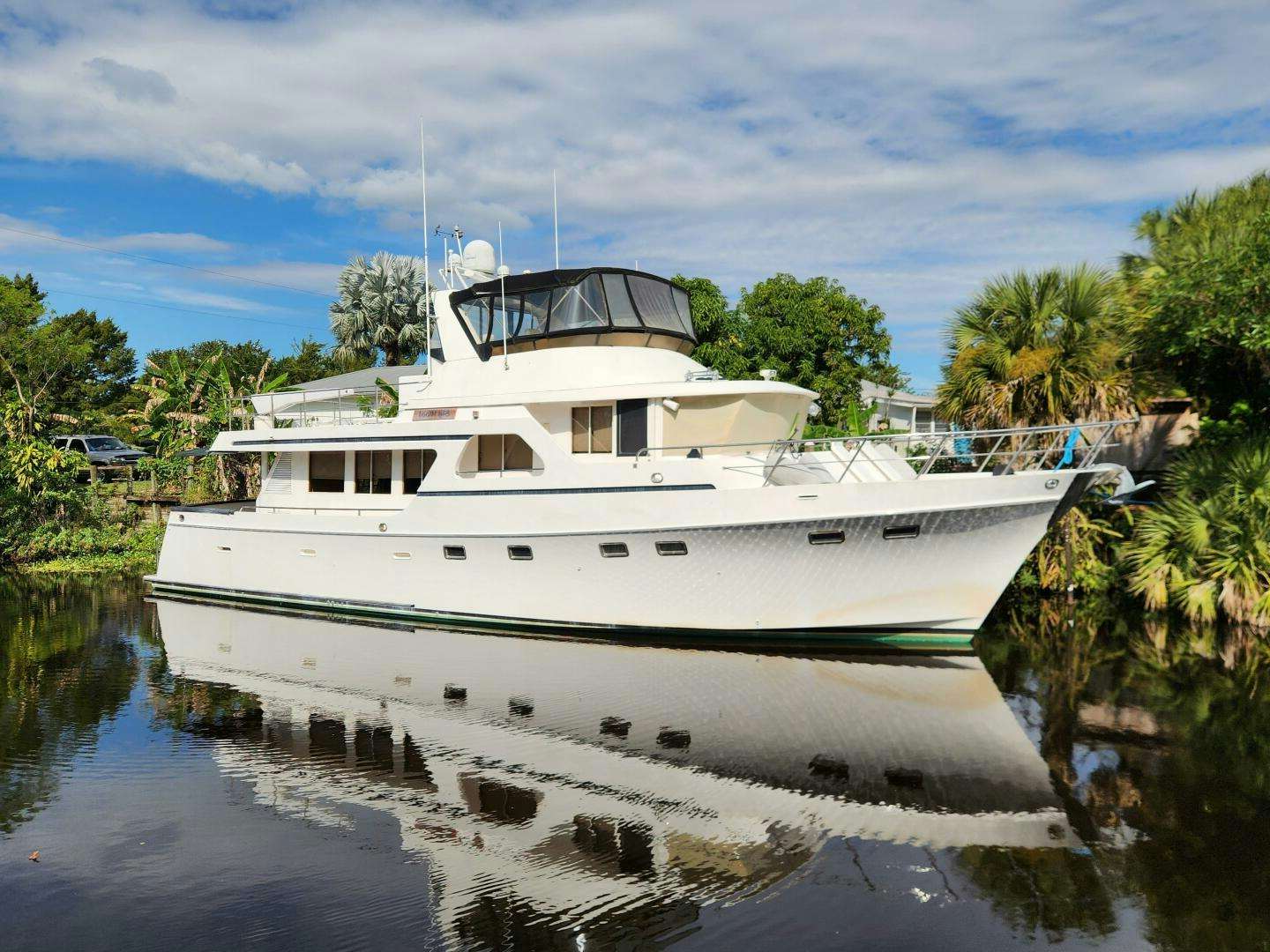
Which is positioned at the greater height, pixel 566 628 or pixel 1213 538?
pixel 1213 538

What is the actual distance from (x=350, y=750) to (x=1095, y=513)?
1293 centimetres

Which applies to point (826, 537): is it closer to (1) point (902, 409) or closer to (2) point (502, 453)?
(2) point (502, 453)

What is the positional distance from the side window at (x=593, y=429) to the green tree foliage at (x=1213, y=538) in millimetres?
8334

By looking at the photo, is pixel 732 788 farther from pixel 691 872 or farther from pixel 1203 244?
pixel 1203 244

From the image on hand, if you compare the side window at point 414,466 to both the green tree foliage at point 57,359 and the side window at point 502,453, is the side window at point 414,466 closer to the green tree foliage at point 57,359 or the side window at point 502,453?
the side window at point 502,453

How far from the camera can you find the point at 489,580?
11812mm

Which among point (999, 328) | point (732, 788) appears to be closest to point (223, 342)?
point (999, 328)

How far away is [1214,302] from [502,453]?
1017cm

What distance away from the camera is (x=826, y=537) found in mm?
9922

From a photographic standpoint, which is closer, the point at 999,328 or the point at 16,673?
the point at 16,673

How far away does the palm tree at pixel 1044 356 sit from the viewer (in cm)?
1335

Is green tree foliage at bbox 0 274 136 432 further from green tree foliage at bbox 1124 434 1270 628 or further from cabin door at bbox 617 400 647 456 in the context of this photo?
green tree foliage at bbox 1124 434 1270 628

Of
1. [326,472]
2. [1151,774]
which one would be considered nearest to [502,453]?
[326,472]

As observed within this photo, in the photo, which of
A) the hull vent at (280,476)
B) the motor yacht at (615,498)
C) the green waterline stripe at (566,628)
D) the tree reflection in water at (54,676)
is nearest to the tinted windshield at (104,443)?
the tree reflection in water at (54,676)
